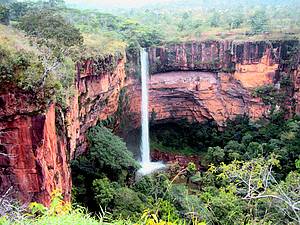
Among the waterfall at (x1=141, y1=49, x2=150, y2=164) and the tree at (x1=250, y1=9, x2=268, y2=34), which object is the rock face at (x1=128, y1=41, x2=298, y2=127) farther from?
the tree at (x1=250, y1=9, x2=268, y2=34)

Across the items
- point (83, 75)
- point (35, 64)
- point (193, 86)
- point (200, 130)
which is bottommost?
Result: point (200, 130)

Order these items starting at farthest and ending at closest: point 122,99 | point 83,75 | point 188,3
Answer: point 188,3, point 122,99, point 83,75

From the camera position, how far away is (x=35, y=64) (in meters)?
8.00

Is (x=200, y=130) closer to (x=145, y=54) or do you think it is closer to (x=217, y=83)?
(x=217, y=83)

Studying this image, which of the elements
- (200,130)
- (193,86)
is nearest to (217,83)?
(193,86)

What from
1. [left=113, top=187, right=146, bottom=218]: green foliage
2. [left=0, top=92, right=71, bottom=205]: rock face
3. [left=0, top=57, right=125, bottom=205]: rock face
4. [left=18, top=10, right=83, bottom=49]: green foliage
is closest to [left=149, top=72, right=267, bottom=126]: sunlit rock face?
[left=18, top=10, right=83, bottom=49]: green foliage

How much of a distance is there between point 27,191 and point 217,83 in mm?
17857

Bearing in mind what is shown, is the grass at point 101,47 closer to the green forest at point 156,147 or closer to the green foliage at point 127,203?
the green forest at point 156,147

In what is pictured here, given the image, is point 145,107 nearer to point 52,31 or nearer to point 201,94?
point 201,94

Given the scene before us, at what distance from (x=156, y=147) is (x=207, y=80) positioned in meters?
5.41

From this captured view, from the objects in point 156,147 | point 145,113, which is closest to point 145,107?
point 145,113

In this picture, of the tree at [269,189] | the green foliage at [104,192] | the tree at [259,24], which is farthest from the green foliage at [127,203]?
the tree at [259,24]

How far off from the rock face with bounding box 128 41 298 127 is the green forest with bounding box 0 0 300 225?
68cm

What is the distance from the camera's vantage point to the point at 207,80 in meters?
24.1
